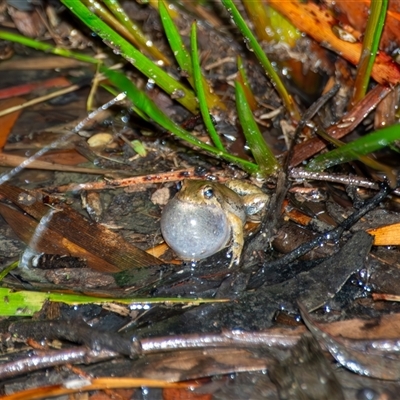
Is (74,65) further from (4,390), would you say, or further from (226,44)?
(4,390)

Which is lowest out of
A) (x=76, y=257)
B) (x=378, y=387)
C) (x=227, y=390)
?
(x=76, y=257)

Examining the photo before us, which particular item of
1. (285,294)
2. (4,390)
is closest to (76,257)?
(4,390)

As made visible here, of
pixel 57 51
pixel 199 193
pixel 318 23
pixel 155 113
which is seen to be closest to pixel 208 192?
pixel 199 193

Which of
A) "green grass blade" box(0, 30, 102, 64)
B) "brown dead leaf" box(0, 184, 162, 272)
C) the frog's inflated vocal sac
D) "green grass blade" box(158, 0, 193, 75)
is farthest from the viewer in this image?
A: "green grass blade" box(0, 30, 102, 64)

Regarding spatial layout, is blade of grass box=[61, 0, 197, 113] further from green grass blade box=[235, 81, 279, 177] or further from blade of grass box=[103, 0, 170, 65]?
green grass blade box=[235, 81, 279, 177]

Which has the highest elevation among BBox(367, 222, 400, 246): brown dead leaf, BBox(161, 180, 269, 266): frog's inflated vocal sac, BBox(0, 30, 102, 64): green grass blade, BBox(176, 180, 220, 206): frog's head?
BBox(367, 222, 400, 246): brown dead leaf

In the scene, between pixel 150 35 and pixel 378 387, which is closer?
pixel 378 387

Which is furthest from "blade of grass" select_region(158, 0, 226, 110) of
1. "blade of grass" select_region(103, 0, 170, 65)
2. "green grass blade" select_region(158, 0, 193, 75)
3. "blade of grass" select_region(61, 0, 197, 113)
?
"blade of grass" select_region(103, 0, 170, 65)
